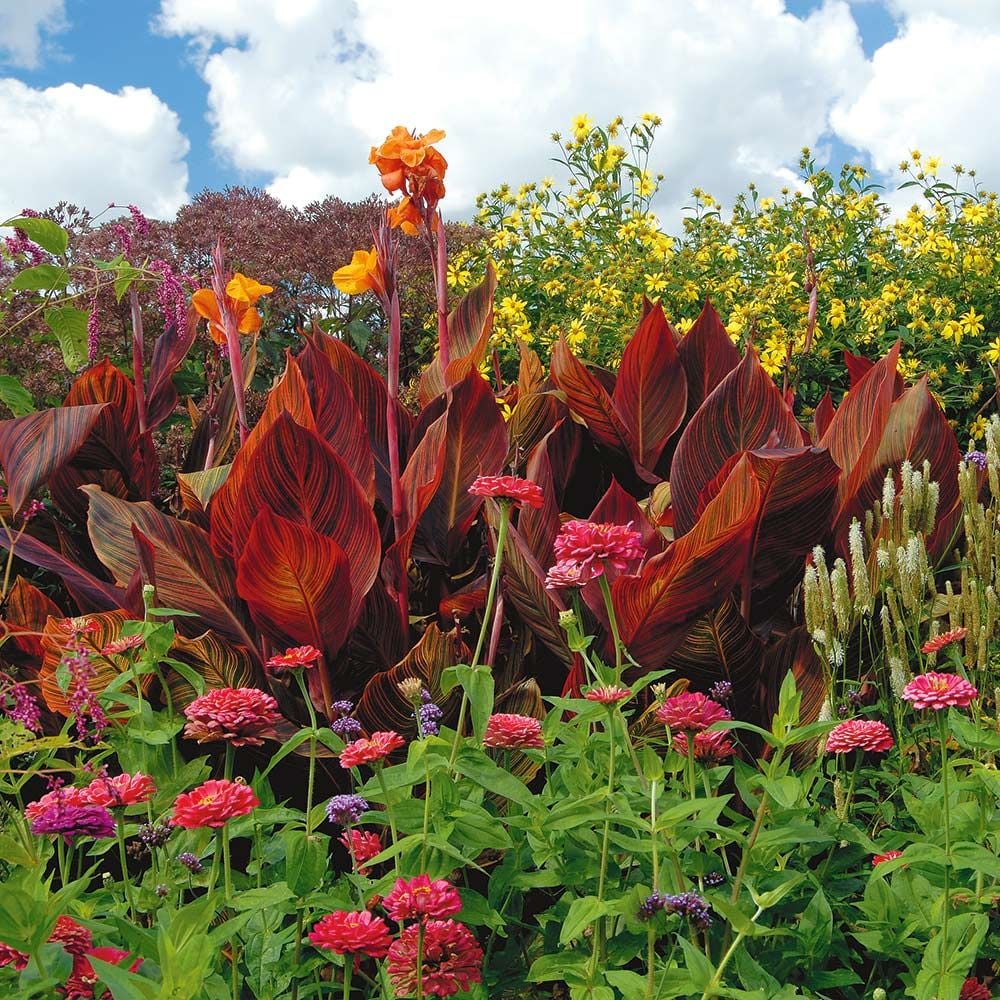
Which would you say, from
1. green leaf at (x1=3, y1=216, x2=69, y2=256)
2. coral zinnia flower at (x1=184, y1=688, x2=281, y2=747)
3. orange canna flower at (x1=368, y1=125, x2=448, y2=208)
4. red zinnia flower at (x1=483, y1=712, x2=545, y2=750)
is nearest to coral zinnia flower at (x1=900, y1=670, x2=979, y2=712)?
red zinnia flower at (x1=483, y1=712, x2=545, y2=750)

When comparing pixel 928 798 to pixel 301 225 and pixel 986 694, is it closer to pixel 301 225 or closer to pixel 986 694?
pixel 986 694

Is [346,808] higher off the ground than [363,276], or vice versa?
[363,276]

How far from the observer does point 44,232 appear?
2.36 metres

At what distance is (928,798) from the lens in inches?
63.1

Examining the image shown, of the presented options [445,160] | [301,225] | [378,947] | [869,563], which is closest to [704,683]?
[869,563]

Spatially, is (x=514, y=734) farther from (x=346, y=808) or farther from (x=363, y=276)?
(x=363, y=276)

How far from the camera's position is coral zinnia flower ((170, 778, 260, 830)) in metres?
1.22

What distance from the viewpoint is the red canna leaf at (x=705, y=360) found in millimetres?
2553

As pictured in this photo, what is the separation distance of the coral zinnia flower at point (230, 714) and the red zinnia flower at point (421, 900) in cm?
33

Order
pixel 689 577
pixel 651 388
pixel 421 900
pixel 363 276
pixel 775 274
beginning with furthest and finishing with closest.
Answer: pixel 775 274 < pixel 651 388 < pixel 363 276 < pixel 689 577 < pixel 421 900

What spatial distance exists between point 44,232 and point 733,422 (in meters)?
1.57

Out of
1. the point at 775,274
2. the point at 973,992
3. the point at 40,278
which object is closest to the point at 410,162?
the point at 40,278

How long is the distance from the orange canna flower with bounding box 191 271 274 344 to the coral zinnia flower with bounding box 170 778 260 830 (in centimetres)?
128

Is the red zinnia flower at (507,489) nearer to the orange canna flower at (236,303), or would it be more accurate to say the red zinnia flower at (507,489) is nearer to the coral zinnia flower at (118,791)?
the coral zinnia flower at (118,791)
